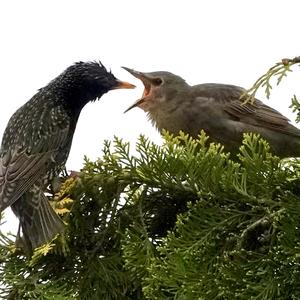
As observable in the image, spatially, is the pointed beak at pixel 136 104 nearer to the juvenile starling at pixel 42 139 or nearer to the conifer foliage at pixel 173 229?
the juvenile starling at pixel 42 139

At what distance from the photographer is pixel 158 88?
5023mm

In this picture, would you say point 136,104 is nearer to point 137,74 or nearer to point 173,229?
point 137,74

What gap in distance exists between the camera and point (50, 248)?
2.91 metres

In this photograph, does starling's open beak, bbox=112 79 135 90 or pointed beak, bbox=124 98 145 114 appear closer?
pointed beak, bbox=124 98 145 114

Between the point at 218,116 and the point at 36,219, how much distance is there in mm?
1543

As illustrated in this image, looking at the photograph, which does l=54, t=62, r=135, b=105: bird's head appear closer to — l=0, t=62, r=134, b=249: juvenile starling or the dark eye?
l=0, t=62, r=134, b=249: juvenile starling

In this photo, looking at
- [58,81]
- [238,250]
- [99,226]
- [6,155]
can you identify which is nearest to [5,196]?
[6,155]

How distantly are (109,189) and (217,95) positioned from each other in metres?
1.95

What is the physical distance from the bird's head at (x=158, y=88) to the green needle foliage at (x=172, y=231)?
1771mm

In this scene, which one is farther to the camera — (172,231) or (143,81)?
(143,81)

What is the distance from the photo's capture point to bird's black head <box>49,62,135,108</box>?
5.03m

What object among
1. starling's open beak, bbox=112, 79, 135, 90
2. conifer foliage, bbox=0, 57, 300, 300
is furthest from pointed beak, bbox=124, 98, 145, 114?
conifer foliage, bbox=0, 57, 300, 300

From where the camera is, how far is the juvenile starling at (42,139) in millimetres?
3830

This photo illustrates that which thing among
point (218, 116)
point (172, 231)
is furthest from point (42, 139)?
point (172, 231)
